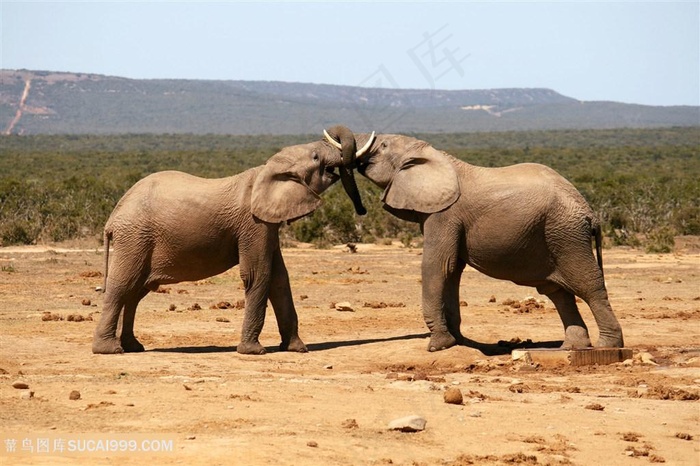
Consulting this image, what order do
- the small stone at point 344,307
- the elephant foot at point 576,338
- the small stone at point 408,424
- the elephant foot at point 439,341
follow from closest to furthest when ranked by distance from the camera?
the small stone at point 408,424 < the elephant foot at point 439,341 < the elephant foot at point 576,338 < the small stone at point 344,307

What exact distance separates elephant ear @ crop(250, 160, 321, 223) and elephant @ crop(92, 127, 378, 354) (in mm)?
12

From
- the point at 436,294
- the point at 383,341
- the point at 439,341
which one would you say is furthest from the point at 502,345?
the point at 383,341

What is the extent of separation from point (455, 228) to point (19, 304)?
→ 824 cm

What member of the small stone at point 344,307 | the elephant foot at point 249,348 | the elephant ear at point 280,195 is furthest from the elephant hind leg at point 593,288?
the small stone at point 344,307

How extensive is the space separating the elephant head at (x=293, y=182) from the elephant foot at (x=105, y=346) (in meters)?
2.30

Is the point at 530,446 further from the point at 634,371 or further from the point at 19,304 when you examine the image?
the point at 19,304

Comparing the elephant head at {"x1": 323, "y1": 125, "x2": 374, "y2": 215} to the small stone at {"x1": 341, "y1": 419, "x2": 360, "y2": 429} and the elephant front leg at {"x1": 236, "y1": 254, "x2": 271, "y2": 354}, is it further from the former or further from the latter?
the small stone at {"x1": 341, "y1": 419, "x2": 360, "y2": 429}

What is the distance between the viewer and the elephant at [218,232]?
14336 millimetres

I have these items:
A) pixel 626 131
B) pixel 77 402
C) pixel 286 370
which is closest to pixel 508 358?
pixel 286 370

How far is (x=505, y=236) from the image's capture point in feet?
46.5

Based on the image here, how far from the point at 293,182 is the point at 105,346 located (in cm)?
300

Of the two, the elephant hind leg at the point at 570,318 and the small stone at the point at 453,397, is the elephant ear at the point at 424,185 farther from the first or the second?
→ the small stone at the point at 453,397

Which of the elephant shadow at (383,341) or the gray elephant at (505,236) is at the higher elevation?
the gray elephant at (505,236)

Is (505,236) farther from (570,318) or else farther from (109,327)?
(109,327)
